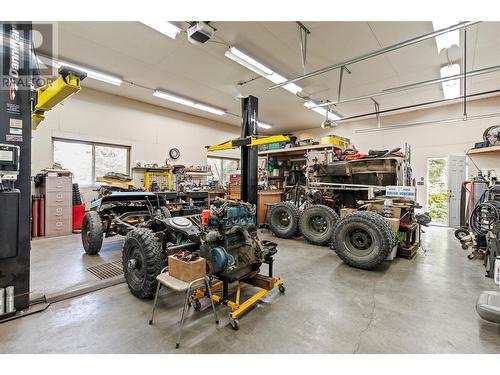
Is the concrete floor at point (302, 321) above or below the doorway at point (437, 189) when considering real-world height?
below

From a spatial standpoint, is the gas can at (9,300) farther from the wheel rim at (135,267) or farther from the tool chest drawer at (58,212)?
the tool chest drawer at (58,212)

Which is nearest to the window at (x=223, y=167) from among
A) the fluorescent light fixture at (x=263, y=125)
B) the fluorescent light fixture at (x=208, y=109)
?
the fluorescent light fixture at (x=263, y=125)

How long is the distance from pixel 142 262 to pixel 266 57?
4.64m

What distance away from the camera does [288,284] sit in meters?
3.07

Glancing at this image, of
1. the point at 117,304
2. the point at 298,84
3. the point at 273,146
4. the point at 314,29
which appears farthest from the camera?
the point at 273,146

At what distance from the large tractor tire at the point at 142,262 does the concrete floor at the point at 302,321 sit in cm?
16

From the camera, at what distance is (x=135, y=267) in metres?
2.72

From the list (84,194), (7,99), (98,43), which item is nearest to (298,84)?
(98,43)

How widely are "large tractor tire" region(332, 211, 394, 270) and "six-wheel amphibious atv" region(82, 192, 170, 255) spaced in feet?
10.4

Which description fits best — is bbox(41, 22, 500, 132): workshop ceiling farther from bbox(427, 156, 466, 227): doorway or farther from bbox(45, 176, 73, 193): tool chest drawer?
bbox(45, 176, 73, 193): tool chest drawer

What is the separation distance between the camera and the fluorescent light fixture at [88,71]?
16.7 ft

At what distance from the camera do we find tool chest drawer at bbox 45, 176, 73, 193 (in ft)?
18.5

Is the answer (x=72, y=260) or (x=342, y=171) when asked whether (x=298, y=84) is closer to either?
(x=342, y=171)

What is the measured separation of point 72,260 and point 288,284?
11.4ft
